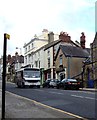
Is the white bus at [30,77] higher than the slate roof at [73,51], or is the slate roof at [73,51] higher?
the slate roof at [73,51]

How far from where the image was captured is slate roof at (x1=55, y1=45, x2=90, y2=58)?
50709mm

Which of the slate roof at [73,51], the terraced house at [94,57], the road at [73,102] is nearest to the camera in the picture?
the road at [73,102]

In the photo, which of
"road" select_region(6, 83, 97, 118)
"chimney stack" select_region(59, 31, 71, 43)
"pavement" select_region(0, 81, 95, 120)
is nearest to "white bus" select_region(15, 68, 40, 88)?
"road" select_region(6, 83, 97, 118)

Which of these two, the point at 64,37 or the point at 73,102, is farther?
the point at 64,37

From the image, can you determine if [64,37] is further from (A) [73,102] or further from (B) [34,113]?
(B) [34,113]

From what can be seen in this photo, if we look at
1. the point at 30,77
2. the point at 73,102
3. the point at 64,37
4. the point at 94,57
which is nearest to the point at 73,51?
the point at 64,37

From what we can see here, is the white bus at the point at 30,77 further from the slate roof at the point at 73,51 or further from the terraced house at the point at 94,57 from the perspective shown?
the slate roof at the point at 73,51

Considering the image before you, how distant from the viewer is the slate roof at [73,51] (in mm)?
50709

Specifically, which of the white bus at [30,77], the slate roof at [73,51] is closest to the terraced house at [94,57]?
the slate roof at [73,51]

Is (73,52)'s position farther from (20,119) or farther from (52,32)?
(20,119)

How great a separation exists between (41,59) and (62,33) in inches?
384

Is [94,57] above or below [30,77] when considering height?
above

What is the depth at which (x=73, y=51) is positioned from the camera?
172 feet

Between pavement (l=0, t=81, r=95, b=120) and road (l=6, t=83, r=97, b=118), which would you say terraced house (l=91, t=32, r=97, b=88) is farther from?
pavement (l=0, t=81, r=95, b=120)
